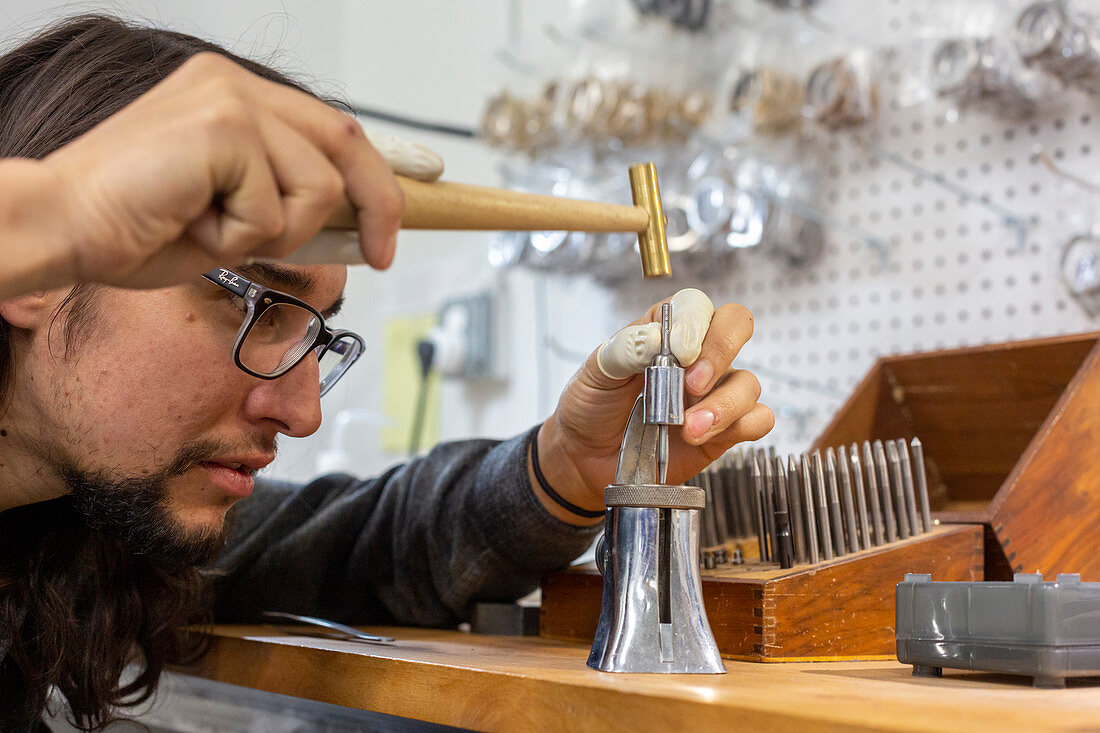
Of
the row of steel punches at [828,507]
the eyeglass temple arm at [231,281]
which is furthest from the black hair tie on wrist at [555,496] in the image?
the eyeglass temple arm at [231,281]

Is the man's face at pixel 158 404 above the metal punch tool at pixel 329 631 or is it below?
above

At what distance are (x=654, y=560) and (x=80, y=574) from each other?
0.64 meters

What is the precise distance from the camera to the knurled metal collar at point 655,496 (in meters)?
0.68

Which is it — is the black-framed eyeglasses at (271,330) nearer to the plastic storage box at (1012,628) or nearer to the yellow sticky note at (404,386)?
the plastic storage box at (1012,628)

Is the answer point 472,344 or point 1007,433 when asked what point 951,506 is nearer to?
point 1007,433

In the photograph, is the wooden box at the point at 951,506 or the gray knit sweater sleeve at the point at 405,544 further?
the gray knit sweater sleeve at the point at 405,544

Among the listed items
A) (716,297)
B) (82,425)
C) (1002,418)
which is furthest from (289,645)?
(716,297)

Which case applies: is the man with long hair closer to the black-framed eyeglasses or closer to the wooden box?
the black-framed eyeglasses

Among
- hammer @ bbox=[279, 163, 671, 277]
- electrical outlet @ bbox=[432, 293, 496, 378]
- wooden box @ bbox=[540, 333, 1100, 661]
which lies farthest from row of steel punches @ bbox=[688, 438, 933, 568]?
electrical outlet @ bbox=[432, 293, 496, 378]

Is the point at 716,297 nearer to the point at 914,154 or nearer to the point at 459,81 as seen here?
the point at 914,154

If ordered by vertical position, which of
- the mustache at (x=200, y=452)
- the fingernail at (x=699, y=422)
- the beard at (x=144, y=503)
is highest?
the fingernail at (x=699, y=422)

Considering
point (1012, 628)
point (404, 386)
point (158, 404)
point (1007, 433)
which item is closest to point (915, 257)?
point (1007, 433)

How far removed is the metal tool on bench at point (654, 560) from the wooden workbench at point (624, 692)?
2cm

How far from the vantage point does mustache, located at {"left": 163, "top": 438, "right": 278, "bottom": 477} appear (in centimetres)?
84
